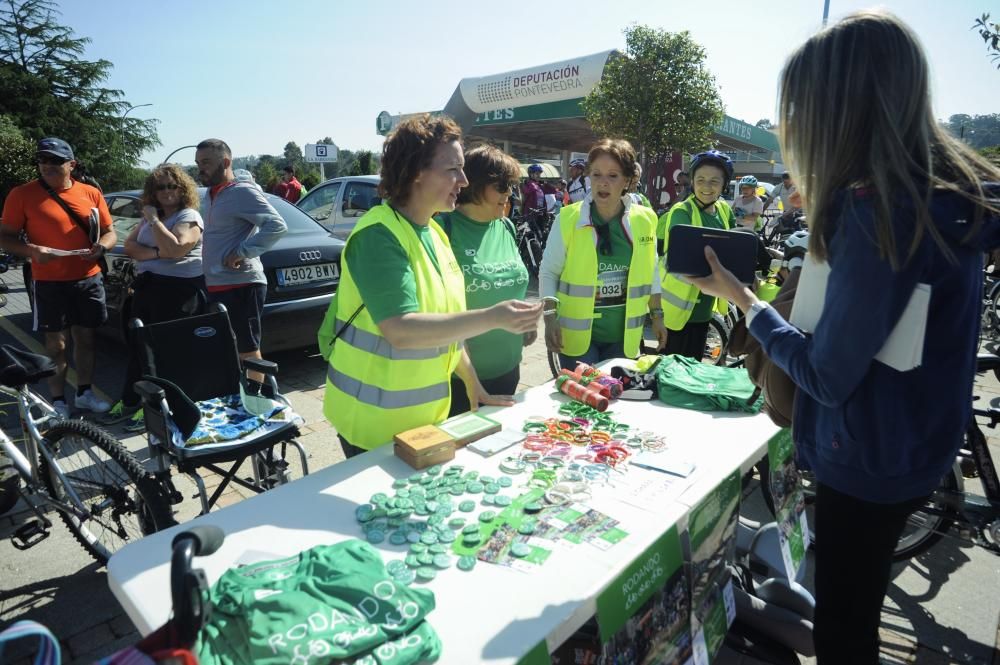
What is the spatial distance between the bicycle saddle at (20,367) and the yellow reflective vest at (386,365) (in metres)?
1.66

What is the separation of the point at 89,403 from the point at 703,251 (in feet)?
15.2

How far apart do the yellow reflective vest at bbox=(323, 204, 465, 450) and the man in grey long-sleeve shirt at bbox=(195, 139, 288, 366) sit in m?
2.28

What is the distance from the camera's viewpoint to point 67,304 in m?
4.16

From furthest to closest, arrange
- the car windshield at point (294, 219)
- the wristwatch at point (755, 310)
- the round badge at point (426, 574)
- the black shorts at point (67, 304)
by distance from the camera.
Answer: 1. the car windshield at point (294, 219)
2. the black shorts at point (67, 304)
3. the wristwatch at point (755, 310)
4. the round badge at point (426, 574)

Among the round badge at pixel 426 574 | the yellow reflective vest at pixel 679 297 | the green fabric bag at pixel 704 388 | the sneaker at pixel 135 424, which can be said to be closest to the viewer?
the round badge at pixel 426 574

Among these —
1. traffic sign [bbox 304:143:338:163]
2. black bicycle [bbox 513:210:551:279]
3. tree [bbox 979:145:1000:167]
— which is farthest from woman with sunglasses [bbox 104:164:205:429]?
traffic sign [bbox 304:143:338:163]

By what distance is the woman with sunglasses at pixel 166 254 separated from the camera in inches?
153

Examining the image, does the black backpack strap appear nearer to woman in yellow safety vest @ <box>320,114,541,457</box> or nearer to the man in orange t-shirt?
the man in orange t-shirt

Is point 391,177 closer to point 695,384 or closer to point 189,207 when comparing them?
point 695,384

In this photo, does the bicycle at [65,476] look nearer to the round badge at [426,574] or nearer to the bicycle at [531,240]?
the round badge at [426,574]

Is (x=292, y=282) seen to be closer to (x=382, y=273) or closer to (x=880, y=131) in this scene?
(x=382, y=273)

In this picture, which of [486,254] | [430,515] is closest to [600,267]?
[486,254]

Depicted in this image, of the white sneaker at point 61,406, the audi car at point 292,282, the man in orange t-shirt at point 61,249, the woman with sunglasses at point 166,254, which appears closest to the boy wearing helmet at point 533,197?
the audi car at point 292,282

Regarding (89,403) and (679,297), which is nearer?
(679,297)
